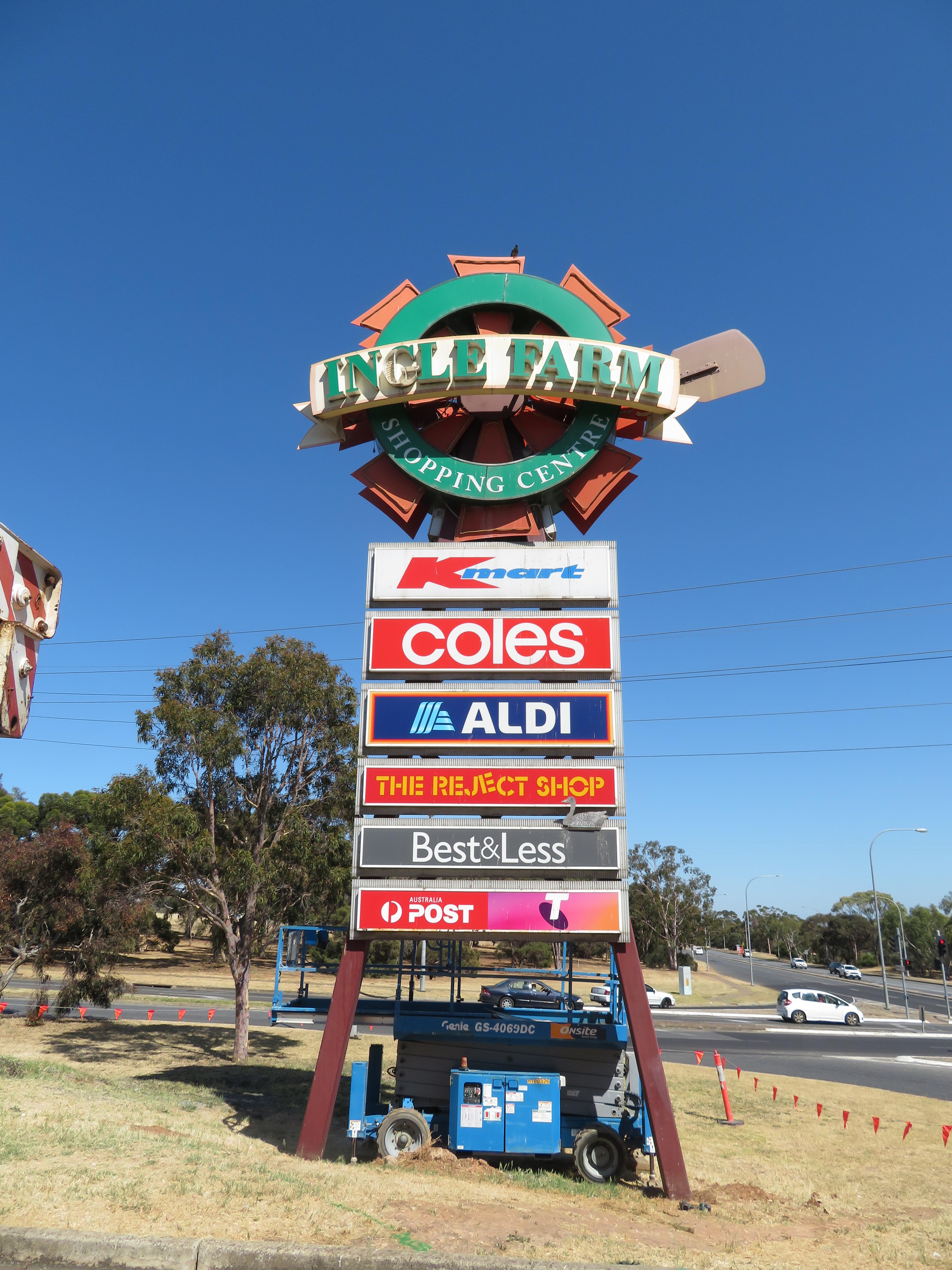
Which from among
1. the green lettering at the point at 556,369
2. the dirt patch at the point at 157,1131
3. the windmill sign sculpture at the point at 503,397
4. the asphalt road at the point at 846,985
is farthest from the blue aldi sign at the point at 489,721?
the asphalt road at the point at 846,985

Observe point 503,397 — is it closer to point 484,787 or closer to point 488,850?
point 484,787

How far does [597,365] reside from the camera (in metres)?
14.3

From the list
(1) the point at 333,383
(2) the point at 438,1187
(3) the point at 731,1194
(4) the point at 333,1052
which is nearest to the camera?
(2) the point at 438,1187

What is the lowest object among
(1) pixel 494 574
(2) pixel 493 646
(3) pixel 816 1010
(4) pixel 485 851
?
(3) pixel 816 1010

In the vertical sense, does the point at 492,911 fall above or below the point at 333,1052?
above

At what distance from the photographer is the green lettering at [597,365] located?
14.2 m

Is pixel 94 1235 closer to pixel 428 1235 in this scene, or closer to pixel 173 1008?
pixel 428 1235

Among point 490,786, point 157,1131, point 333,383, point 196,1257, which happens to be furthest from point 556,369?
point 157,1131

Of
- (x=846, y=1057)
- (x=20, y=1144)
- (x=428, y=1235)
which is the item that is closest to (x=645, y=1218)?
(x=428, y=1235)

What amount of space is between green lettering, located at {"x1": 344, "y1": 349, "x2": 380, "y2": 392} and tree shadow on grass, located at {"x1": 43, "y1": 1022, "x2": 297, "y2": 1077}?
53.1 feet

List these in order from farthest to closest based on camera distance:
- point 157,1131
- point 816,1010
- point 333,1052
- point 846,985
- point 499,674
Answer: point 846,985, point 816,1010, point 499,674, point 333,1052, point 157,1131

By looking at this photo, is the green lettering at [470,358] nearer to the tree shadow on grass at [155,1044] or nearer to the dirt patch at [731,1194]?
the dirt patch at [731,1194]

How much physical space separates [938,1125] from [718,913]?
452 feet

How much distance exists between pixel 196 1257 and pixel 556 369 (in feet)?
41.7
